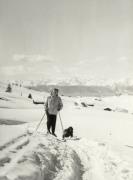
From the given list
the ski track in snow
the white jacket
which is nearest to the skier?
the white jacket

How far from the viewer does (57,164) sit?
25.7 ft

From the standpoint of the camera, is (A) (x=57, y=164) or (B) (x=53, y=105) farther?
(B) (x=53, y=105)

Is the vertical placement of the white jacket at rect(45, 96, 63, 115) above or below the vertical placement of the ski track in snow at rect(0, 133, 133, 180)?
above

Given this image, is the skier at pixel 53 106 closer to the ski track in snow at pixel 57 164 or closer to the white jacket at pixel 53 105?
the white jacket at pixel 53 105

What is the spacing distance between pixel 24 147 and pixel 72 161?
4.87 ft

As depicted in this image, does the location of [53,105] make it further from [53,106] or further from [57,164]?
[57,164]

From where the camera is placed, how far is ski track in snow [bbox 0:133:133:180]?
579 centimetres

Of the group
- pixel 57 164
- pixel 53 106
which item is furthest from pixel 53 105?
pixel 57 164

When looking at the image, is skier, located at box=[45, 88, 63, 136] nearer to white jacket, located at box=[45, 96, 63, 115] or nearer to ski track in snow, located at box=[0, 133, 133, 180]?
white jacket, located at box=[45, 96, 63, 115]

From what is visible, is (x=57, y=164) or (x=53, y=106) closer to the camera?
(x=57, y=164)

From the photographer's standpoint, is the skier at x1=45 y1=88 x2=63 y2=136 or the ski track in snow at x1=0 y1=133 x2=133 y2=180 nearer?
the ski track in snow at x1=0 y1=133 x2=133 y2=180

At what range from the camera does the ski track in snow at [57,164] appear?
579 centimetres

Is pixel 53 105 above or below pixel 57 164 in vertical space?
above

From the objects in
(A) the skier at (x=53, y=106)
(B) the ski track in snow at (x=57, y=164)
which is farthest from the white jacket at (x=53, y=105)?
(B) the ski track in snow at (x=57, y=164)
